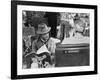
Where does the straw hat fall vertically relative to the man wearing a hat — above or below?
above

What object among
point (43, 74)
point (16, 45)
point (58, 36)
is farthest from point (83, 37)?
point (16, 45)

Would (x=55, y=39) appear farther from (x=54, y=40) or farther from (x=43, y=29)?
(x=43, y=29)

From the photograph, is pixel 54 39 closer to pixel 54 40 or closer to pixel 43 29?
pixel 54 40

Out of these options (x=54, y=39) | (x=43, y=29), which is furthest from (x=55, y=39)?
(x=43, y=29)

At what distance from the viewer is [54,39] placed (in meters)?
1.58

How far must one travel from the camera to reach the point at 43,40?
1553 millimetres

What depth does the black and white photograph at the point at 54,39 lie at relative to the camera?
1.50 m

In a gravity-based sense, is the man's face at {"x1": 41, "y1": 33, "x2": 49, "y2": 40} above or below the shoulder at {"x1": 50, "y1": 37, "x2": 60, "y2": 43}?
above

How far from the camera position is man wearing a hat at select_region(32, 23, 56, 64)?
154 centimetres

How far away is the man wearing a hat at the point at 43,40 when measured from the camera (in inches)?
60.5

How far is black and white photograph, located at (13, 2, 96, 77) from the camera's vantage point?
4.92ft

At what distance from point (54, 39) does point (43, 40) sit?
10 centimetres

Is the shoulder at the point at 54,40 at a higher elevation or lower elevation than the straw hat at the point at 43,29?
lower

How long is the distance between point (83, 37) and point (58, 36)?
242 mm
